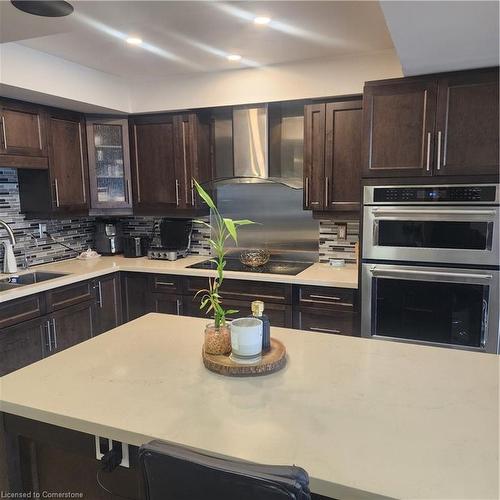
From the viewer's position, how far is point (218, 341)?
1505mm

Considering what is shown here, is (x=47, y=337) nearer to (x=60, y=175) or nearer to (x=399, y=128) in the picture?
(x=60, y=175)

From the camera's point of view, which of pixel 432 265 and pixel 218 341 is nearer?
pixel 218 341

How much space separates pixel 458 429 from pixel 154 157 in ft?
10.3

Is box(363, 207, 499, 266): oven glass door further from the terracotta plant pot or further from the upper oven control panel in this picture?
the terracotta plant pot

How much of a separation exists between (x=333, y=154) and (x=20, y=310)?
2.35 meters

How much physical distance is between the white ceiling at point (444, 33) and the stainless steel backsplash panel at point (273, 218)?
1456mm

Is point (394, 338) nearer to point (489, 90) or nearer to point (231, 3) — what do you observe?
point (489, 90)

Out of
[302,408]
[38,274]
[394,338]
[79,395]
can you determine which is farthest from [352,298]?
[38,274]

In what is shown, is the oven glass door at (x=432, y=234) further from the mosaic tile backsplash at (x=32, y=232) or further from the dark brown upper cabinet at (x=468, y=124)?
the mosaic tile backsplash at (x=32, y=232)

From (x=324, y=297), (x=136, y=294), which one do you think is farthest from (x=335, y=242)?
(x=136, y=294)

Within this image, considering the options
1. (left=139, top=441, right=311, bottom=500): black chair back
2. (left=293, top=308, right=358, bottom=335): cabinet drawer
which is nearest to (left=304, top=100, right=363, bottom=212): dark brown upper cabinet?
(left=293, top=308, right=358, bottom=335): cabinet drawer

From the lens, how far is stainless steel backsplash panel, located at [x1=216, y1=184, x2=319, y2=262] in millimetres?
3592

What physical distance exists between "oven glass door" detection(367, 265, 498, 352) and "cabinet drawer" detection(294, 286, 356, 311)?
200mm

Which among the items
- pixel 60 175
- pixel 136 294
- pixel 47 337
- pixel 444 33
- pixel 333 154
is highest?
pixel 444 33
